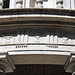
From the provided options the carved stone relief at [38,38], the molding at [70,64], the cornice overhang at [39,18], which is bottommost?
the molding at [70,64]

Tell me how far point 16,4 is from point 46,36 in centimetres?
296

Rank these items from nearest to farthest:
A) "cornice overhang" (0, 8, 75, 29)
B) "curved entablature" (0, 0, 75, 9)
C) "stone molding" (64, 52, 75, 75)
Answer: "stone molding" (64, 52, 75, 75)
"cornice overhang" (0, 8, 75, 29)
"curved entablature" (0, 0, 75, 9)

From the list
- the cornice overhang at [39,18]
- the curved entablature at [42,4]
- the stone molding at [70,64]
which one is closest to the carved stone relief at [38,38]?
the cornice overhang at [39,18]

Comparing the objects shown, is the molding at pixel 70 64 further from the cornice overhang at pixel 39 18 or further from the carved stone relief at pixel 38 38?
the cornice overhang at pixel 39 18

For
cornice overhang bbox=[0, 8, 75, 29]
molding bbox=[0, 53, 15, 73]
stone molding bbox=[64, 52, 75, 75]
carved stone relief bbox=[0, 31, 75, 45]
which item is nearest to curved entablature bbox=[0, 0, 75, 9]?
cornice overhang bbox=[0, 8, 75, 29]

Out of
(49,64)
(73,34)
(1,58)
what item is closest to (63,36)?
(73,34)

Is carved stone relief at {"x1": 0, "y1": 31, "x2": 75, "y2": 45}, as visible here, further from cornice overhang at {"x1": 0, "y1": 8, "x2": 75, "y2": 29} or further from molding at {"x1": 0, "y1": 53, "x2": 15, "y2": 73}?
molding at {"x1": 0, "y1": 53, "x2": 15, "y2": 73}

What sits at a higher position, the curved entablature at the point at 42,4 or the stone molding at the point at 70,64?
the curved entablature at the point at 42,4

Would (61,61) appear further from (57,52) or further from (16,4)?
(16,4)

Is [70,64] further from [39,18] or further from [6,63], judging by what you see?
[6,63]

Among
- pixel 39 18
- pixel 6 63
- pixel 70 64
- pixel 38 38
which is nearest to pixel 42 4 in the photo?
pixel 39 18

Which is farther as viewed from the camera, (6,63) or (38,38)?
(38,38)

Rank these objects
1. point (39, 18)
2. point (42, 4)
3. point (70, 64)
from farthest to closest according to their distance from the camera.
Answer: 1. point (42, 4)
2. point (39, 18)
3. point (70, 64)

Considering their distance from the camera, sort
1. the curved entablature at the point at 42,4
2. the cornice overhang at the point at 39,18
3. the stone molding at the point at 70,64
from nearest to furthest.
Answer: the stone molding at the point at 70,64, the cornice overhang at the point at 39,18, the curved entablature at the point at 42,4
